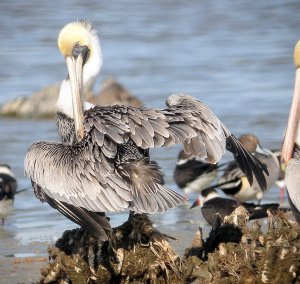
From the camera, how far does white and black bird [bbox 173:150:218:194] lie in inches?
397

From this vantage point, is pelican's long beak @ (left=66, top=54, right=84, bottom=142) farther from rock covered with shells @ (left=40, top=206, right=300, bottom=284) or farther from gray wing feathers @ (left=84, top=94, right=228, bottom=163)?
rock covered with shells @ (left=40, top=206, right=300, bottom=284)

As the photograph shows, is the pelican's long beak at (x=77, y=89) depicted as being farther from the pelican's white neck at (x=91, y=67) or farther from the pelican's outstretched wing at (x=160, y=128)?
the pelican's white neck at (x=91, y=67)

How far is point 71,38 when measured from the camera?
746 centimetres

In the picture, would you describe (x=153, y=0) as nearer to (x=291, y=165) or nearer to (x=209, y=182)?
(x=209, y=182)

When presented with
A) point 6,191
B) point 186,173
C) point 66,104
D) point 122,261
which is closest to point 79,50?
point 66,104

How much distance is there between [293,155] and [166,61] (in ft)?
37.1

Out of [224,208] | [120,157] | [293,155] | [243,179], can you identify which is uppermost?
[120,157]

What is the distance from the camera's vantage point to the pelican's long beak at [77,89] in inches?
253

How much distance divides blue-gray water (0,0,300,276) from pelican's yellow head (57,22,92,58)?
1.67 m

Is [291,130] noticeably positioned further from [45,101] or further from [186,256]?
[45,101]

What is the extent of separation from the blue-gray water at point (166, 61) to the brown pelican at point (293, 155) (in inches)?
73.9

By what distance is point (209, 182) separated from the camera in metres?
10.6

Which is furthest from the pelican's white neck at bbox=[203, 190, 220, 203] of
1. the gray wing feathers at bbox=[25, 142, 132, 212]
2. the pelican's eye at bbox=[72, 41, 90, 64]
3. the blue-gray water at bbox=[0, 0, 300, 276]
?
the gray wing feathers at bbox=[25, 142, 132, 212]

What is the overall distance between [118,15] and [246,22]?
3.45 metres
